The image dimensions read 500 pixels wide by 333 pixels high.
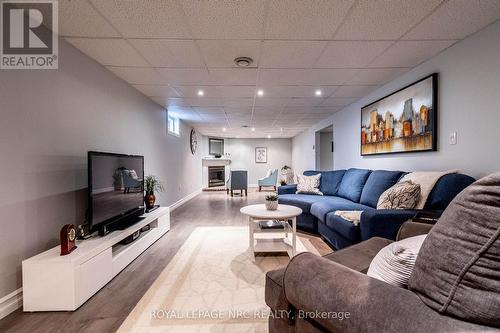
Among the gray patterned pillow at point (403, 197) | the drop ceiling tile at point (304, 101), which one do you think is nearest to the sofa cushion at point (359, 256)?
the gray patterned pillow at point (403, 197)

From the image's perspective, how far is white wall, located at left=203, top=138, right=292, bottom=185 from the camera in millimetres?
10336

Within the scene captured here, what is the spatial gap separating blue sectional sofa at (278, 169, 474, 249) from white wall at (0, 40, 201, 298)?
107 inches

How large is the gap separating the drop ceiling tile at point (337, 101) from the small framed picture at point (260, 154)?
19.8 feet

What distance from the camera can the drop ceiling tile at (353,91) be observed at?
3416 mm

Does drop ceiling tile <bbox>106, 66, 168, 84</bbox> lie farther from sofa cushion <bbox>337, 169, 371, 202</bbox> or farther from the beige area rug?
sofa cushion <bbox>337, 169, 371, 202</bbox>

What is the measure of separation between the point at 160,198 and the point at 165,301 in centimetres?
287

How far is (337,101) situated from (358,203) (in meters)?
1.96

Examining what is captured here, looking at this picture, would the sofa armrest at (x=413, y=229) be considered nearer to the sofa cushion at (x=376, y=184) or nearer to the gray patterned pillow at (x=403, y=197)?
the gray patterned pillow at (x=403, y=197)

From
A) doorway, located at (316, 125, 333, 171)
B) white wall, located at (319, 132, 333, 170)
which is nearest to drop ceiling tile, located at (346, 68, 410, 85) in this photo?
doorway, located at (316, 125, 333, 171)

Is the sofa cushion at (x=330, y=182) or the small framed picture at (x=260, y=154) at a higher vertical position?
the small framed picture at (x=260, y=154)

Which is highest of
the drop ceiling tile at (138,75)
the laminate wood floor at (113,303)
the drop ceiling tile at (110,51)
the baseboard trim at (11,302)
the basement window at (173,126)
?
the drop ceiling tile at (138,75)

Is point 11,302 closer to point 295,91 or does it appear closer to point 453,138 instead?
point 295,91

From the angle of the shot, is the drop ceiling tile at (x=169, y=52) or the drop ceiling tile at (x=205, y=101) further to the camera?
the drop ceiling tile at (x=205, y=101)

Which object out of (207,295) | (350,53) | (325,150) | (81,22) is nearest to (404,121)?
(350,53)
